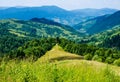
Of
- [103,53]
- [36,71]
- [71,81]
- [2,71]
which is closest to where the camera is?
[71,81]

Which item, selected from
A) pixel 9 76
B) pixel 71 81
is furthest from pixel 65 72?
pixel 9 76

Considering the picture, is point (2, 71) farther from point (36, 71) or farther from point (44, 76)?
point (44, 76)

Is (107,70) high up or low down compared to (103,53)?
up

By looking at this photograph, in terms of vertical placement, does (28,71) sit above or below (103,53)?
above

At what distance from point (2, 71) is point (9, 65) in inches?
45.1

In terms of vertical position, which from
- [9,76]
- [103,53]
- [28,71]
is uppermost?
[28,71]

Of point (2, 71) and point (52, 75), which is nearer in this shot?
point (52, 75)

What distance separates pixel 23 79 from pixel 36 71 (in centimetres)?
264

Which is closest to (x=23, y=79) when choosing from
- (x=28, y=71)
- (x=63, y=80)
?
(x=28, y=71)

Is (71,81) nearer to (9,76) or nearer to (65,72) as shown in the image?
(65,72)

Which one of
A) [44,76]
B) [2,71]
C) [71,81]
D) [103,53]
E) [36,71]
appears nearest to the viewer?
[71,81]

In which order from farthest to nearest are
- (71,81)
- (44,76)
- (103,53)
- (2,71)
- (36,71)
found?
(103,53)
(2,71)
(36,71)
(44,76)
(71,81)

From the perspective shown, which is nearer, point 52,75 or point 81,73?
point 52,75

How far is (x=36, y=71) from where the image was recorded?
16.8 m
